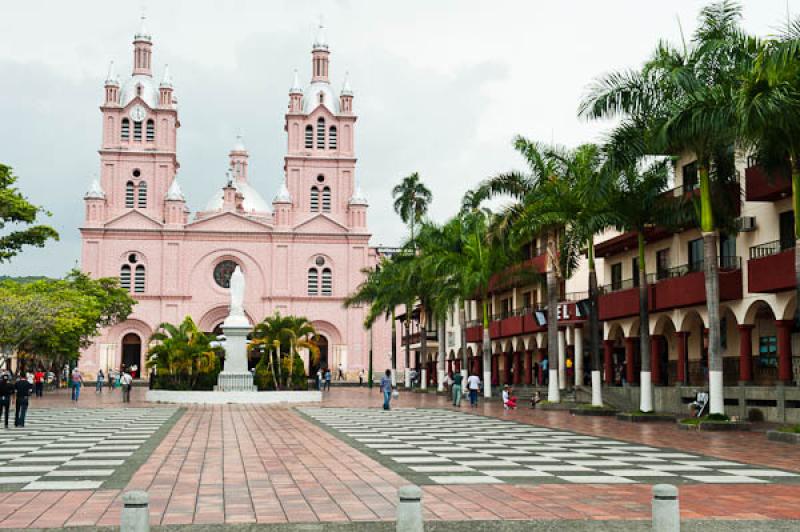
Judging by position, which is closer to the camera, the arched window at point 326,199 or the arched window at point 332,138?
the arched window at point 326,199

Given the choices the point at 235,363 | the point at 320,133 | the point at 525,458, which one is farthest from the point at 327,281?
the point at 525,458

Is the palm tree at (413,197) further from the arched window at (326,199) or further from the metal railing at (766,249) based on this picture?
the metal railing at (766,249)

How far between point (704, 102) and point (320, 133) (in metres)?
60.8

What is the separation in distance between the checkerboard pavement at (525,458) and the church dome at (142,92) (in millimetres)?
58823

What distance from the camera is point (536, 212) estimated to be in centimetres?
3139

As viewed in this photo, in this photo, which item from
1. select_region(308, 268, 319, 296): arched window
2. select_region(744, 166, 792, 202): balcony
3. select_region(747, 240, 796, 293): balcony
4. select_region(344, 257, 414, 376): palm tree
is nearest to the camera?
select_region(747, 240, 796, 293): balcony

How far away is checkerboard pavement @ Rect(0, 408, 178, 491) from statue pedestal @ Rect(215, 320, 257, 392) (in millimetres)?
11866

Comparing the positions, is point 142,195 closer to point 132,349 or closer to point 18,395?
point 132,349

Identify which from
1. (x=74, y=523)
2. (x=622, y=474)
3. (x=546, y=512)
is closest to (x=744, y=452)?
(x=622, y=474)

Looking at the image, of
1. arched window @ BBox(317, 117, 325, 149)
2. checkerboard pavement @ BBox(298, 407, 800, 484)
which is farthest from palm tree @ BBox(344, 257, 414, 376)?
checkerboard pavement @ BBox(298, 407, 800, 484)

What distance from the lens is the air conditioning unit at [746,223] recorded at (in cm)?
2868

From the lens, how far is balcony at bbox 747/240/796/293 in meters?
24.9

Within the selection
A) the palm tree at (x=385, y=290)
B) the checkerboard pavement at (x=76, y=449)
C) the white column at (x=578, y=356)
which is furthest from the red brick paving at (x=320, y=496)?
the palm tree at (x=385, y=290)

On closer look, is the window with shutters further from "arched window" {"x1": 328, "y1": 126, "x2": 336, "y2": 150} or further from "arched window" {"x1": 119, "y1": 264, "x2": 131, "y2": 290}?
"arched window" {"x1": 119, "y1": 264, "x2": 131, "y2": 290}
